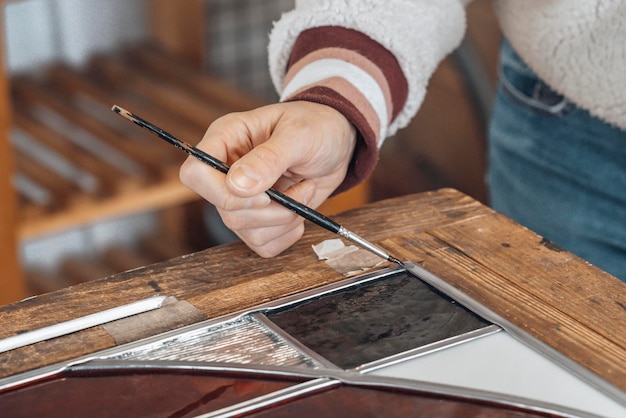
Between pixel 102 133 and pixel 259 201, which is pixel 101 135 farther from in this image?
pixel 259 201

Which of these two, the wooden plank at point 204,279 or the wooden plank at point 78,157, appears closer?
the wooden plank at point 204,279

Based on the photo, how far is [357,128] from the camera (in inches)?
31.3

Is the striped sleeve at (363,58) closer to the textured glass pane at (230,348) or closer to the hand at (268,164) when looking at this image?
the hand at (268,164)

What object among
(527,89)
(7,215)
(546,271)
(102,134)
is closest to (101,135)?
(102,134)

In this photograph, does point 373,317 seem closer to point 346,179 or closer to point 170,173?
point 346,179

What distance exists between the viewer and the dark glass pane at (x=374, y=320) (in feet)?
1.97

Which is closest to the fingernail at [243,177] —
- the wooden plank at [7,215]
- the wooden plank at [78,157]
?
the wooden plank at [7,215]

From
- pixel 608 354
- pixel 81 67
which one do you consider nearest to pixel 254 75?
pixel 81 67

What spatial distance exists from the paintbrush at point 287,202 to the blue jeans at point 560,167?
0.33m

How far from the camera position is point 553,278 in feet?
2.26

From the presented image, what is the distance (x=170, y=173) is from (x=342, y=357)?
107 cm

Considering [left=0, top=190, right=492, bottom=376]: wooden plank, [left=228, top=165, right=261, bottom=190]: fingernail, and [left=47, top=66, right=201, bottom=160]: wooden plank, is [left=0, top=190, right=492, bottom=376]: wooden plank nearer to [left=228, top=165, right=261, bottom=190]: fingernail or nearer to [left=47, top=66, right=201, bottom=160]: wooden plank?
[left=228, top=165, right=261, bottom=190]: fingernail

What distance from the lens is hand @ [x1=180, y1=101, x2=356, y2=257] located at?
704mm

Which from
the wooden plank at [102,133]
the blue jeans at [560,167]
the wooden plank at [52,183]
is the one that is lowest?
the wooden plank at [52,183]
